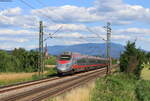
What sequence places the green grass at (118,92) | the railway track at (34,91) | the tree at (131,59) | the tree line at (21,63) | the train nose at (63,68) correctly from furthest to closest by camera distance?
the tree line at (21,63), the tree at (131,59), the train nose at (63,68), the green grass at (118,92), the railway track at (34,91)

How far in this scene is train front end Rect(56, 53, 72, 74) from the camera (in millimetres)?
46781

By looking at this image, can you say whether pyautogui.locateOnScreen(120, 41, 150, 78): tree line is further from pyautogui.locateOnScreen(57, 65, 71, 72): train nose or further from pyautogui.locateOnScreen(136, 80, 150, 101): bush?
pyautogui.locateOnScreen(136, 80, 150, 101): bush

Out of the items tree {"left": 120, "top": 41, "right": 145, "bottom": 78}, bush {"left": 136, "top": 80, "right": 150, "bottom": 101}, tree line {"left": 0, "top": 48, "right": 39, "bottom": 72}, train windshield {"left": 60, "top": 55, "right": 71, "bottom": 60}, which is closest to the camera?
bush {"left": 136, "top": 80, "right": 150, "bottom": 101}

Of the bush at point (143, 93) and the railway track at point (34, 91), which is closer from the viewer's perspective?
the railway track at point (34, 91)

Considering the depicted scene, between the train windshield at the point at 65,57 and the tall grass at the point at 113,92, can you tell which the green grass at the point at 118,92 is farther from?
the train windshield at the point at 65,57

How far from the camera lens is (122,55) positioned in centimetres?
5931

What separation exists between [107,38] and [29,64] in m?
18.9

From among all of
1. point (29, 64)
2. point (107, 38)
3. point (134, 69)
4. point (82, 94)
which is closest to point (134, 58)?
point (134, 69)

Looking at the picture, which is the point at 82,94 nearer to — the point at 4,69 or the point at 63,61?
the point at 63,61

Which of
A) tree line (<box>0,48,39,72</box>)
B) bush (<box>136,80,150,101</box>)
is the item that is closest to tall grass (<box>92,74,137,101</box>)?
bush (<box>136,80,150,101</box>)

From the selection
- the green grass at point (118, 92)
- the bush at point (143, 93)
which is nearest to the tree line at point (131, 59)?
the green grass at point (118, 92)

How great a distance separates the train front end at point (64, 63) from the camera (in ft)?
153

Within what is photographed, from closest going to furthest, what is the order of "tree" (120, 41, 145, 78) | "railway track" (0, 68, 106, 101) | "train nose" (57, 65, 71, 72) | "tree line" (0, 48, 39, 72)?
"railway track" (0, 68, 106, 101) → "train nose" (57, 65, 71, 72) → "tree" (120, 41, 145, 78) → "tree line" (0, 48, 39, 72)

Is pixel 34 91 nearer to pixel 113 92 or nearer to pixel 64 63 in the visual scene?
pixel 113 92
